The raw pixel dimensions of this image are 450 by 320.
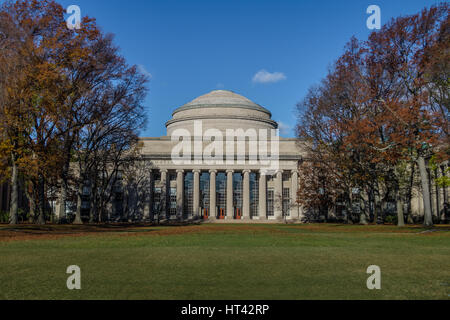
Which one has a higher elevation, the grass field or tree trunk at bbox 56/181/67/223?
tree trunk at bbox 56/181/67/223

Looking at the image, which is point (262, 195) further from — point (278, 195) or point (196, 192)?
point (196, 192)

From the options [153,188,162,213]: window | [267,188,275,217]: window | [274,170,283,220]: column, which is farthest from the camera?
[267,188,275,217]: window

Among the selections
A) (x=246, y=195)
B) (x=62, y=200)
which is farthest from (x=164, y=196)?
(x=62, y=200)

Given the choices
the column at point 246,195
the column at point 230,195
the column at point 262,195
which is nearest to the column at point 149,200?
the column at point 230,195

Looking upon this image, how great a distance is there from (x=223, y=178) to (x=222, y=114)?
14827mm

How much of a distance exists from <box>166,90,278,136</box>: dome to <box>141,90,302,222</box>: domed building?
6.54 m

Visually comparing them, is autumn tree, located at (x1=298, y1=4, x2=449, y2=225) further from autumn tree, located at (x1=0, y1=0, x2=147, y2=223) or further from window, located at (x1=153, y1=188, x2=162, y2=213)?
window, located at (x1=153, y1=188, x2=162, y2=213)

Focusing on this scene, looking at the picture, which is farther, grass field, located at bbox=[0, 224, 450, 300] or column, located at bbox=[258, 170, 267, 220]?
column, located at bbox=[258, 170, 267, 220]

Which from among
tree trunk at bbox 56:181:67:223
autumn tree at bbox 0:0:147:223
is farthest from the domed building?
autumn tree at bbox 0:0:147:223

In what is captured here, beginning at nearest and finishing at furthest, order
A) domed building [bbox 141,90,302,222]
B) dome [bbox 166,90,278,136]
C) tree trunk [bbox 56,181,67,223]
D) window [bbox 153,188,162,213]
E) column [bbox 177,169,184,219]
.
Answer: tree trunk [bbox 56,181,67,223]
column [bbox 177,169,184,219]
domed building [bbox 141,90,302,222]
window [bbox 153,188,162,213]
dome [bbox 166,90,278,136]

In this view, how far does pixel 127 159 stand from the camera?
52.0 metres

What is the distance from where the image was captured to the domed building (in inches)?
2801

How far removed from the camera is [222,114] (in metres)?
82.9
